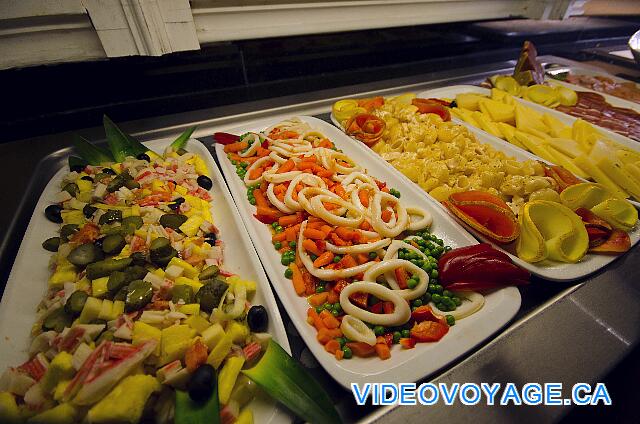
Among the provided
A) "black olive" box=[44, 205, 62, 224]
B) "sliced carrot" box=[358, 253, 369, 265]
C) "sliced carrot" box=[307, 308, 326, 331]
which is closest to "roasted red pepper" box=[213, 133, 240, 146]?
"black olive" box=[44, 205, 62, 224]

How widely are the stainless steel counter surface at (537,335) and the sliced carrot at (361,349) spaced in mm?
145

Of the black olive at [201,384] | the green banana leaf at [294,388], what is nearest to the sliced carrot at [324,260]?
the green banana leaf at [294,388]

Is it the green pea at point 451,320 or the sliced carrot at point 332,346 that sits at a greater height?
the sliced carrot at point 332,346

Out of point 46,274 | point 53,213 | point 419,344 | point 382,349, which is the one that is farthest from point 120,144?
point 419,344

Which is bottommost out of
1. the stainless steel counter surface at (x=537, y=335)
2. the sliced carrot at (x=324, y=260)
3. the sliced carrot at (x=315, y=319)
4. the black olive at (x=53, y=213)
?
the stainless steel counter surface at (x=537, y=335)

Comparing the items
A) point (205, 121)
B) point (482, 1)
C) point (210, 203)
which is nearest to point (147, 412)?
point (210, 203)

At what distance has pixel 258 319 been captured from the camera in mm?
1192

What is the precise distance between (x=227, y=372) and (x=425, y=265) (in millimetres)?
1008

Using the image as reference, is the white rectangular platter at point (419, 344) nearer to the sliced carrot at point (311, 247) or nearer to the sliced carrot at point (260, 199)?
the sliced carrot at point (260, 199)

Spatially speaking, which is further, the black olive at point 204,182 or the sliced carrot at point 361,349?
the black olive at point 204,182

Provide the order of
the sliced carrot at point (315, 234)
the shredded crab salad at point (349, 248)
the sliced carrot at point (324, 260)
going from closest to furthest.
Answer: the shredded crab salad at point (349, 248), the sliced carrot at point (324, 260), the sliced carrot at point (315, 234)

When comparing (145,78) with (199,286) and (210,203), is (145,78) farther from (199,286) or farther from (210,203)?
(199,286)

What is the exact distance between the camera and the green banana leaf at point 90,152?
195 cm

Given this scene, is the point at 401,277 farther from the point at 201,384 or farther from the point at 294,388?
the point at 201,384
